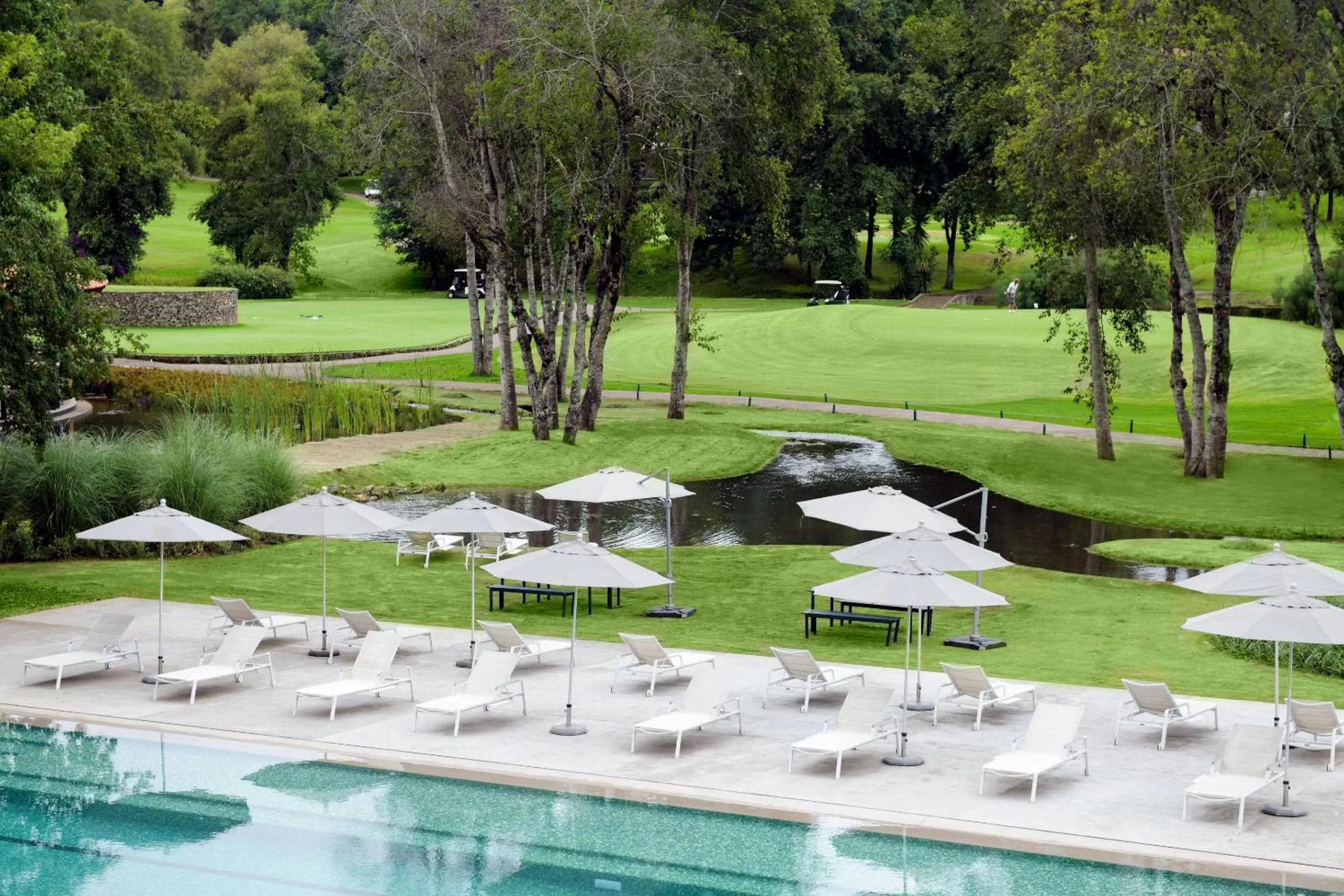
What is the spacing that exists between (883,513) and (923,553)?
8.71ft

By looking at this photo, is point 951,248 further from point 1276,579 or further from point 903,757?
point 903,757

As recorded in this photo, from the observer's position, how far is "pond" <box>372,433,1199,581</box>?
28.6 metres

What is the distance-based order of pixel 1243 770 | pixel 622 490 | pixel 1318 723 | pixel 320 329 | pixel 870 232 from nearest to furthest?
→ pixel 1243 770
pixel 1318 723
pixel 622 490
pixel 320 329
pixel 870 232

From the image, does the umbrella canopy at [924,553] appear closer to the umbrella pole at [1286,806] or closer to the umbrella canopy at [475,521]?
the umbrella canopy at [475,521]

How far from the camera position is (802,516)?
3189 centimetres

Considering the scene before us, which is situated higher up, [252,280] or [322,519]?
[252,280]

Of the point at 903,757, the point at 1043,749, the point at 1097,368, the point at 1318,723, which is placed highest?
the point at 1097,368

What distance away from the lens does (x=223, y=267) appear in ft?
282

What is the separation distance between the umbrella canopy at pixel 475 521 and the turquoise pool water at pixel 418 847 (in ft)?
17.1

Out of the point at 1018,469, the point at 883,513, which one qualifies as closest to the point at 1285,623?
the point at 883,513

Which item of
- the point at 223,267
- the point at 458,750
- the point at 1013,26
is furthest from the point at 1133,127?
the point at 223,267

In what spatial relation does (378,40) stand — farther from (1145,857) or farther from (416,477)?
(1145,857)

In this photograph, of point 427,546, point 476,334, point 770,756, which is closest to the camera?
point 770,756

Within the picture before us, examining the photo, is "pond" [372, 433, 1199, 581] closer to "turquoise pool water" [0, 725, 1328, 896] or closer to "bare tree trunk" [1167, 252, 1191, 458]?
"bare tree trunk" [1167, 252, 1191, 458]
